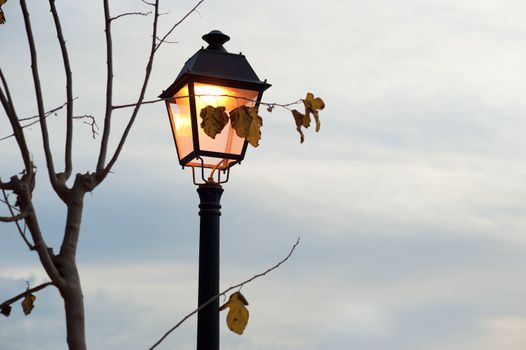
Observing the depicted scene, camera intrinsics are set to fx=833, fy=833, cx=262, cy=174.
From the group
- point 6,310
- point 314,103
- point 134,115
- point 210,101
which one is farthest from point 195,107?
point 6,310

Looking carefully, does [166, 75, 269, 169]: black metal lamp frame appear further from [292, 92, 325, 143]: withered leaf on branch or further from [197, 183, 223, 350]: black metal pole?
[292, 92, 325, 143]: withered leaf on branch

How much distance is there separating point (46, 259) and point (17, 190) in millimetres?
354

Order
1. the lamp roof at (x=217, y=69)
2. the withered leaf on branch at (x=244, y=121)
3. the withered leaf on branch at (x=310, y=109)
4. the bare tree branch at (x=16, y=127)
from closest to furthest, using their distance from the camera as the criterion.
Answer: the bare tree branch at (x=16, y=127) → the withered leaf on branch at (x=244, y=121) → the withered leaf on branch at (x=310, y=109) → the lamp roof at (x=217, y=69)

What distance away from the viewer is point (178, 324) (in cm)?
364

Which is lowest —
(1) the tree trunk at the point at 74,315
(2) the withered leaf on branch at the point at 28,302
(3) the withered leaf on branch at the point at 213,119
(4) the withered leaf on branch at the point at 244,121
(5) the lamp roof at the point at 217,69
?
(1) the tree trunk at the point at 74,315

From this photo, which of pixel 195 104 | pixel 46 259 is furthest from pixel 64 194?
pixel 195 104

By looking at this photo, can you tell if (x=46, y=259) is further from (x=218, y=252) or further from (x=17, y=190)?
(x=218, y=252)

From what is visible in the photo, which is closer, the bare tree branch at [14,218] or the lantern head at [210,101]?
the bare tree branch at [14,218]

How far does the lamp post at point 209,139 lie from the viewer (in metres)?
6.38

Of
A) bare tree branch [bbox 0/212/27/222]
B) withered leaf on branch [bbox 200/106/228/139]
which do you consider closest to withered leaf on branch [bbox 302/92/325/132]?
withered leaf on branch [bbox 200/106/228/139]

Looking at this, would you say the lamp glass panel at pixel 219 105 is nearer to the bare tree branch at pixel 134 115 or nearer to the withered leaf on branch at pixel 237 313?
the bare tree branch at pixel 134 115

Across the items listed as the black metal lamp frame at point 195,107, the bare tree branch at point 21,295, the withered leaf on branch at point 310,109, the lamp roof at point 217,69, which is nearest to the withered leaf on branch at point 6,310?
the bare tree branch at point 21,295

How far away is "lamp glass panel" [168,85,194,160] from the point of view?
659 cm

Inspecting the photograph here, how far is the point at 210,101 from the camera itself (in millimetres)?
6523
